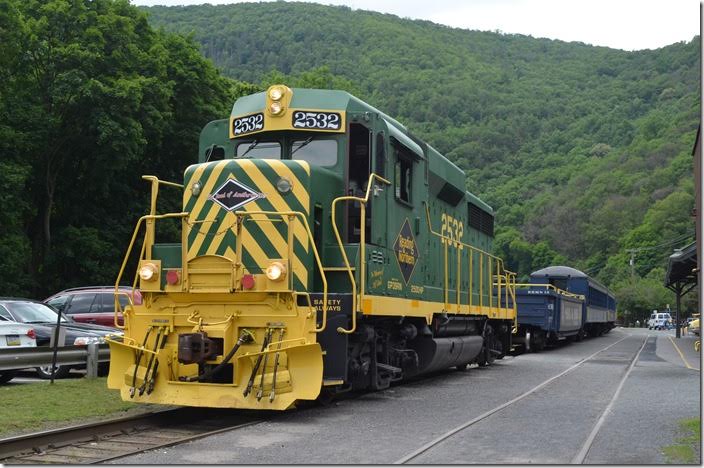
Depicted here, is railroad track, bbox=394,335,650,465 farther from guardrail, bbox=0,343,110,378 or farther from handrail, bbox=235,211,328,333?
guardrail, bbox=0,343,110,378

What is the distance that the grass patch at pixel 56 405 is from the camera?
30.1 feet

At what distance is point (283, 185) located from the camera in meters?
10.3

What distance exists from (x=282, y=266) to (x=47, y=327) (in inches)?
303

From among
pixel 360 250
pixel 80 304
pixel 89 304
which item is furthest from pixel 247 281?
pixel 80 304

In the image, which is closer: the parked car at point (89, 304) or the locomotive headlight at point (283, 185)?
the locomotive headlight at point (283, 185)

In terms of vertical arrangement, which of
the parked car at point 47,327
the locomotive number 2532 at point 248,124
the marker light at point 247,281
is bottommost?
the parked car at point 47,327

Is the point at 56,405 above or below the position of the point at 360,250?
→ below

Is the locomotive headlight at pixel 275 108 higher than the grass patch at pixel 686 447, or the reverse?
the locomotive headlight at pixel 275 108

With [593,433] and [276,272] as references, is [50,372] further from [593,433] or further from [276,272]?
[593,433]

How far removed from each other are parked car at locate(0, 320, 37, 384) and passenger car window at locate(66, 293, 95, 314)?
4.50m

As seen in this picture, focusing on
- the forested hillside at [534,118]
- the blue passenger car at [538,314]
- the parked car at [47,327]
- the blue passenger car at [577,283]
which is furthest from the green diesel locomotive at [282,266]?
the forested hillside at [534,118]

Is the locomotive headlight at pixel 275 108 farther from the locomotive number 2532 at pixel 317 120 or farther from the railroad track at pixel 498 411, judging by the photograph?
the railroad track at pixel 498 411

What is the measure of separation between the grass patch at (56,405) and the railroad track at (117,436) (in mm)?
816

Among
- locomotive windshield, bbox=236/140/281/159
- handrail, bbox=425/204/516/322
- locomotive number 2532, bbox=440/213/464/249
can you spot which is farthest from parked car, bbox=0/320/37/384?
locomotive number 2532, bbox=440/213/464/249
